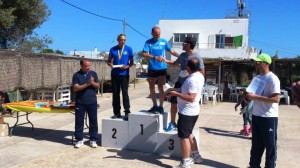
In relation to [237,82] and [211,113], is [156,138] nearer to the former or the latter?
[211,113]

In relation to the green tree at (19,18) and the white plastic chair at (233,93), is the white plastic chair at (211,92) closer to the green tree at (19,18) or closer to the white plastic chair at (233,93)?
the white plastic chair at (233,93)

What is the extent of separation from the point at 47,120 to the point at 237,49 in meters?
28.8

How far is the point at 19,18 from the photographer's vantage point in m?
18.1

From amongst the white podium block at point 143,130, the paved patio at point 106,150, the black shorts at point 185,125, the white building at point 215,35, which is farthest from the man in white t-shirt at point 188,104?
the white building at point 215,35

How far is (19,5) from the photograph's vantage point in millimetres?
16828

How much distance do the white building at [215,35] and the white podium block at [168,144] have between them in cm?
2972

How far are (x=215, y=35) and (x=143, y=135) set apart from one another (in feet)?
106

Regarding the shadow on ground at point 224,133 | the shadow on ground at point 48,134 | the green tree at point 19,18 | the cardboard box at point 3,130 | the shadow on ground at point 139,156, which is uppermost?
the green tree at point 19,18

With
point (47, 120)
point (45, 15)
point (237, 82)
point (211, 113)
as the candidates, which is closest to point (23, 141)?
point (47, 120)

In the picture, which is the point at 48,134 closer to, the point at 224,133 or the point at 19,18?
the point at 224,133

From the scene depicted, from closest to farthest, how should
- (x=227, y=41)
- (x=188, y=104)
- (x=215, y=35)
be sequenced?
(x=188, y=104), (x=227, y=41), (x=215, y=35)

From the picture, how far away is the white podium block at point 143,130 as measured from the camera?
6.44 metres

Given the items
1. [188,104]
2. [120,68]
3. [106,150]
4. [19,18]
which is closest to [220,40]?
[19,18]

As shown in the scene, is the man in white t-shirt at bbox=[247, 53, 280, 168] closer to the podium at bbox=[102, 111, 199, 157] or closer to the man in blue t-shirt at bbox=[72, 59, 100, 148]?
the podium at bbox=[102, 111, 199, 157]
